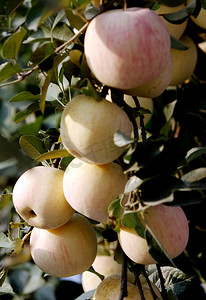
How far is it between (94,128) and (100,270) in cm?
81

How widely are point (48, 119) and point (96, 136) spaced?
1.45 ft

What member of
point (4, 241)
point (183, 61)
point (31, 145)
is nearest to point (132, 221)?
point (31, 145)

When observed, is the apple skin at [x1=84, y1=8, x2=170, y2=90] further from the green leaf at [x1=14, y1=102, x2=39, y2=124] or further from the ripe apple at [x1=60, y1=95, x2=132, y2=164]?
the green leaf at [x1=14, y1=102, x2=39, y2=124]

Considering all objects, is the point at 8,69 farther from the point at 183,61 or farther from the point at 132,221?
the point at 183,61

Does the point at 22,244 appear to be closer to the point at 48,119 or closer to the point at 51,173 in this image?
the point at 51,173

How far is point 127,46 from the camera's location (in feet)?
2.23

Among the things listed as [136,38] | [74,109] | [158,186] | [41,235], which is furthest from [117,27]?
[41,235]

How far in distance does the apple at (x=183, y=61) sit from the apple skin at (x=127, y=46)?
0.60 metres

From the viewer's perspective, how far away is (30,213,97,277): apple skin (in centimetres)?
95

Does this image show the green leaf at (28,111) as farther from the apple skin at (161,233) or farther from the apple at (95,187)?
the apple skin at (161,233)

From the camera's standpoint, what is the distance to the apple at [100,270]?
1368mm

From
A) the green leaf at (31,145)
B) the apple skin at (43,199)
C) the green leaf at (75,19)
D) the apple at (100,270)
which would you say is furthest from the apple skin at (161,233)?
the apple at (100,270)

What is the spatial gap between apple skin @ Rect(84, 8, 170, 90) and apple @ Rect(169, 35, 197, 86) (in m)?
0.60

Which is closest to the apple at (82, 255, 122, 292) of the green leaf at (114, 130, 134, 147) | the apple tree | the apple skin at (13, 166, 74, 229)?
the apple tree
